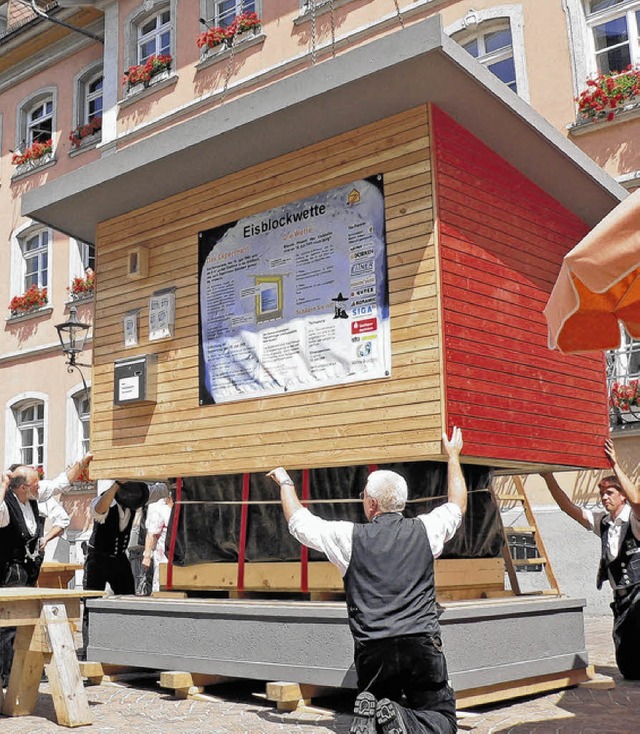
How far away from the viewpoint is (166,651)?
8.24 meters

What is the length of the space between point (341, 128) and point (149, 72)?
1426 centimetres

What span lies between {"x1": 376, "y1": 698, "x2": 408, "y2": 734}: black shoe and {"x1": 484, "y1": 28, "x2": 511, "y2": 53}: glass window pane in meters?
13.2

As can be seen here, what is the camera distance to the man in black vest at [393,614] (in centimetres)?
499

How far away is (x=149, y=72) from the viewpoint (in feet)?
69.3

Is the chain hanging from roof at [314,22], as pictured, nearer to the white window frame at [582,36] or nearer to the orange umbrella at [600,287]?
the white window frame at [582,36]

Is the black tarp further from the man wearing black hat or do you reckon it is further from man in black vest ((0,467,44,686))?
man in black vest ((0,467,44,686))

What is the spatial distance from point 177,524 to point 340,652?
2963 mm

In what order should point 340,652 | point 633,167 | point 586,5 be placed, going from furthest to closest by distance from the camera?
1. point 586,5
2. point 633,167
3. point 340,652

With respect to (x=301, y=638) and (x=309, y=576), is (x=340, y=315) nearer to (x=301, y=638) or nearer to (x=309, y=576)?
(x=309, y=576)

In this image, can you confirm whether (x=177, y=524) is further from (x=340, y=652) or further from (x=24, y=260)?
(x=24, y=260)

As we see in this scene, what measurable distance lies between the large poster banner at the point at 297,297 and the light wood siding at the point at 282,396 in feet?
0.39

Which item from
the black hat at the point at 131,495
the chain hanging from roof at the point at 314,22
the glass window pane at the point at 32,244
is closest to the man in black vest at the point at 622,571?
the black hat at the point at 131,495

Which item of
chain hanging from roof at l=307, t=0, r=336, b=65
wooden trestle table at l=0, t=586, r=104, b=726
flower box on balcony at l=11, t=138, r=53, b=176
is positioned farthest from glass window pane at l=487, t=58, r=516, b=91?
flower box on balcony at l=11, t=138, r=53, b=176

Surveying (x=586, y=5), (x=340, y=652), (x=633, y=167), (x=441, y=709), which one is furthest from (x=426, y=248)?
(x=586, y=5)
